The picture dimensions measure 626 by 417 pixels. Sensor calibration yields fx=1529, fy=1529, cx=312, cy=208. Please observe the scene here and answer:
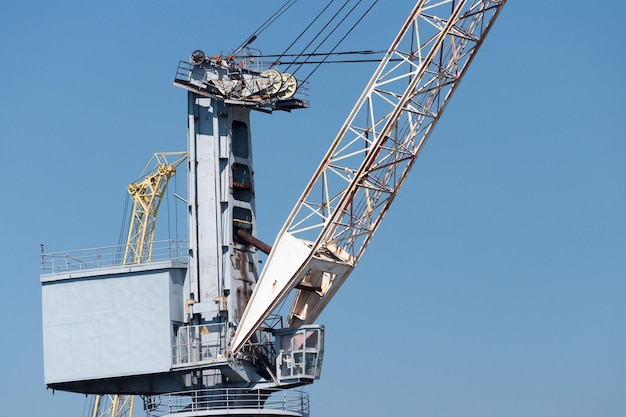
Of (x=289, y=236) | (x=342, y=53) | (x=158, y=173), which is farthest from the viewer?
(x=158, y=173)

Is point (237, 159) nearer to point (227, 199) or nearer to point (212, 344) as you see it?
point (227, 199)

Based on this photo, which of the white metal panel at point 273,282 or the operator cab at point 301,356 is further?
the operator cab at point 301,356

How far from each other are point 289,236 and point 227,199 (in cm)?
438

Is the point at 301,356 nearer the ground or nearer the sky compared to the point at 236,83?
nearer the ground

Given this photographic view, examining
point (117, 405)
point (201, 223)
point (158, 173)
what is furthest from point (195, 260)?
point (117, 405)

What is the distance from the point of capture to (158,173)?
116625 millimetres

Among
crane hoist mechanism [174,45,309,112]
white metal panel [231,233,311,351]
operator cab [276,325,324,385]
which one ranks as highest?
crane hoist mechanism [174,45,309,112]

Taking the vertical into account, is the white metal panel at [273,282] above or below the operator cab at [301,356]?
above

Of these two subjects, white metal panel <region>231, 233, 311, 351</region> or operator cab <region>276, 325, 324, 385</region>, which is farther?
operator cab <region>276, 325, 324, 385</region>

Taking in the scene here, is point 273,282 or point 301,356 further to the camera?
point 301,356

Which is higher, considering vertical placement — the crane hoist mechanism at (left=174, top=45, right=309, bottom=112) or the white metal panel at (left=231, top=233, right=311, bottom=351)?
the crane hoist mechanism at (left=174, top=45, right=309, bottom=112)

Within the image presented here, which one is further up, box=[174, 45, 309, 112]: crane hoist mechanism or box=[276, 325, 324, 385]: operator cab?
box=[174, 45, 309, 112]: crane hoist mechanism

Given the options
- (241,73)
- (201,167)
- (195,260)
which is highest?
(241,73)

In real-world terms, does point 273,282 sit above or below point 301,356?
above
